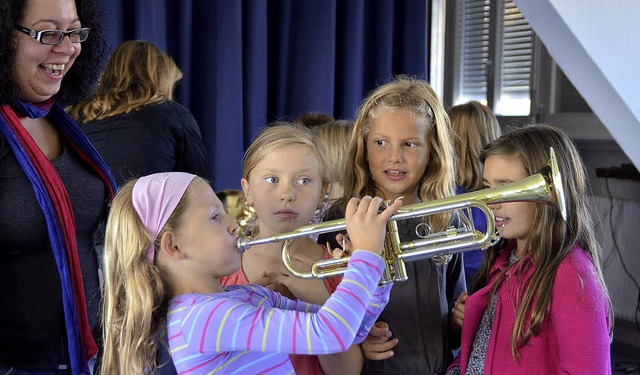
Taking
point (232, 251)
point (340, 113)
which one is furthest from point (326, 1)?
point (232, 251)

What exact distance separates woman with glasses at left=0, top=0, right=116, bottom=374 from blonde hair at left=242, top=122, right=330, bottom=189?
1.31 feet

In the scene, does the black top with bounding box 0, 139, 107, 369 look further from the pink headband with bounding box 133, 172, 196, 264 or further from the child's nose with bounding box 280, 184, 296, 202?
the child's nose with bounding box 280, 184, 296, 202

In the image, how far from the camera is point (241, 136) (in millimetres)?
3672

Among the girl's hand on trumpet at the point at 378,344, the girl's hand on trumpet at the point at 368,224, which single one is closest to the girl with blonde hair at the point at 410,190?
the girl's hand on trumpet at the point at 378,344

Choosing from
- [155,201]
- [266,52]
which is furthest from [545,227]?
[266,52]

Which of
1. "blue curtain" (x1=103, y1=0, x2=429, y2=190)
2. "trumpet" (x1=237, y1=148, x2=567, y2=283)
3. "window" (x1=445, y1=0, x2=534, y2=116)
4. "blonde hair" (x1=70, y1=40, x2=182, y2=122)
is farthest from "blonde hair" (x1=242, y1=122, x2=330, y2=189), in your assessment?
"window" (x1=445, y1=0, x2=534, y2=116)

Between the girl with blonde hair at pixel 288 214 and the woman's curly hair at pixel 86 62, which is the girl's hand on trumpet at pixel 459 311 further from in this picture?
the woman's curly hair at pixel 86 62

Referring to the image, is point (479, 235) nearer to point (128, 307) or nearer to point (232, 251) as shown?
point (232, 251)

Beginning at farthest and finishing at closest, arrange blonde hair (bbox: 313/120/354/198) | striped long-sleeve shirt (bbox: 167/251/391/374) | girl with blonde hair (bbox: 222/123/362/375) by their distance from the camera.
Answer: blonde hair (bbox: 313/120/354/198)
girl with blonde hair (bbox: 222/123/362/375)
striped long-sleeve shirt (bbox: 167/251/391/374)

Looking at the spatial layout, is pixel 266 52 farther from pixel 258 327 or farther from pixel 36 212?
pixel 258 327

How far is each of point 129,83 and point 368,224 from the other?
1865 mm

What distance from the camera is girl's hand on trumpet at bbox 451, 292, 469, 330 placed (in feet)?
5.93

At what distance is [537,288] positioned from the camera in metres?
1.61

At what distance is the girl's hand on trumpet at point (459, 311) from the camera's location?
1.81m
